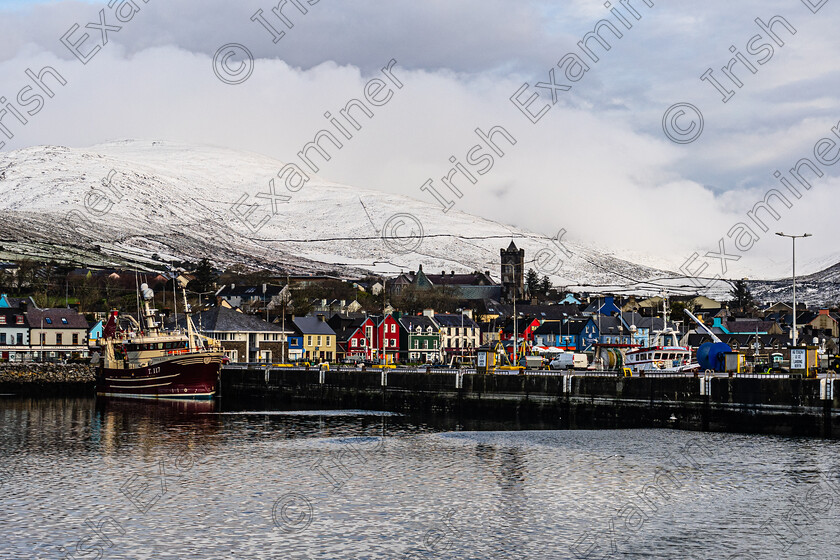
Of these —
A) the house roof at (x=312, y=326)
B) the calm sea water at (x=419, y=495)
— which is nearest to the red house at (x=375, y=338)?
the house roof at (x=312, y=326)

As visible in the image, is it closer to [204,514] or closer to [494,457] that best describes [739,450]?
[494,457]

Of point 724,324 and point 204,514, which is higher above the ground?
point 724,324

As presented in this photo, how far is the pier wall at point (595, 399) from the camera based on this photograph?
59.8m

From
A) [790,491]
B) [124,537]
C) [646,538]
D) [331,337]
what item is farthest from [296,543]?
[331,337]

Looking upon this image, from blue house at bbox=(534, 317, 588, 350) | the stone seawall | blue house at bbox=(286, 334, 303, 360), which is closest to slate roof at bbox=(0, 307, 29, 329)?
the stone seawall

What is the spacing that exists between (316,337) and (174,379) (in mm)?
52752

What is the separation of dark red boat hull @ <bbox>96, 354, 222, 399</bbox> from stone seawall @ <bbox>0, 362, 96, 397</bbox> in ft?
27.7

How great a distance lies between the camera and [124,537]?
34.6m

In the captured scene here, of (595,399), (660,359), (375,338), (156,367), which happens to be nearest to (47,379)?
(156,367)

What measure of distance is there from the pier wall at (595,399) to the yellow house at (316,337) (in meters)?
50.3

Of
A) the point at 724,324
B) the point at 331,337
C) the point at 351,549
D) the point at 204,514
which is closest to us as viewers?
the point at 351,549

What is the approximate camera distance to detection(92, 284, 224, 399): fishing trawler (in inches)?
4119

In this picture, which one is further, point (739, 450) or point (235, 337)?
point (235, 337)

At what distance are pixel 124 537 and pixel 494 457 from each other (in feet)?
76.4
